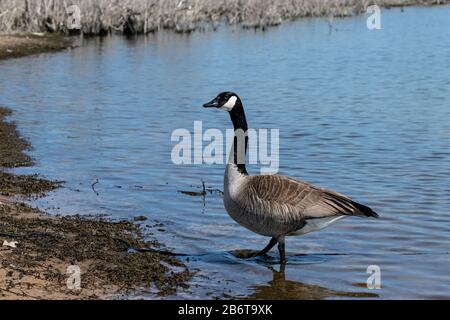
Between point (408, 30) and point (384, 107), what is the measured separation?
1796 centimetres

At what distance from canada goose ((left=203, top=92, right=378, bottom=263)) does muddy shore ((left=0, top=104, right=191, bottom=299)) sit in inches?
30.0

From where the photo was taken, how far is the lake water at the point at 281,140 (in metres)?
7.16

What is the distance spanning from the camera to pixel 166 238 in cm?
780

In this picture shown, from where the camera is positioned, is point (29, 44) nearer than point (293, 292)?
No

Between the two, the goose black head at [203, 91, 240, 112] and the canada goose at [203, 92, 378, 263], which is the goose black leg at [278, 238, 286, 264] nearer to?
the canada goose at [203, 92, 378, 263]

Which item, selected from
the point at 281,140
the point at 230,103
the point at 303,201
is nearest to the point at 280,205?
the point at 303,201

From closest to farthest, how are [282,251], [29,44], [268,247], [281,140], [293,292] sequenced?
1. [293,292]
2. [282,251]
3. [268,247]
4. [281,140]
5. [29,44]

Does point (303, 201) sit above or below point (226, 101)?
below

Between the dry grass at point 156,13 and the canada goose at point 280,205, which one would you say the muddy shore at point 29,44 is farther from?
the canada goose at point 280,205

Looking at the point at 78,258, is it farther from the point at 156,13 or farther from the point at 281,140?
the point at 156,13

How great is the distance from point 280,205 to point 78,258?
1771 mm

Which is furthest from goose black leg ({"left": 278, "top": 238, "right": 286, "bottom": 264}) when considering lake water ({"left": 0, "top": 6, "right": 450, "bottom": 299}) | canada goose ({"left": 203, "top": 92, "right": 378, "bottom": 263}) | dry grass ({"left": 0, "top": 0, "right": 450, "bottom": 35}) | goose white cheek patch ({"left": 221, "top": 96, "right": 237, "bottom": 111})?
dry grass ({"left": 0, "top": 0, "right": 450, "bottom": 35})

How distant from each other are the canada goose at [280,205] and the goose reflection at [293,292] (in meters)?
0.44

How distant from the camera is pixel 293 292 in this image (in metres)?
6.48
